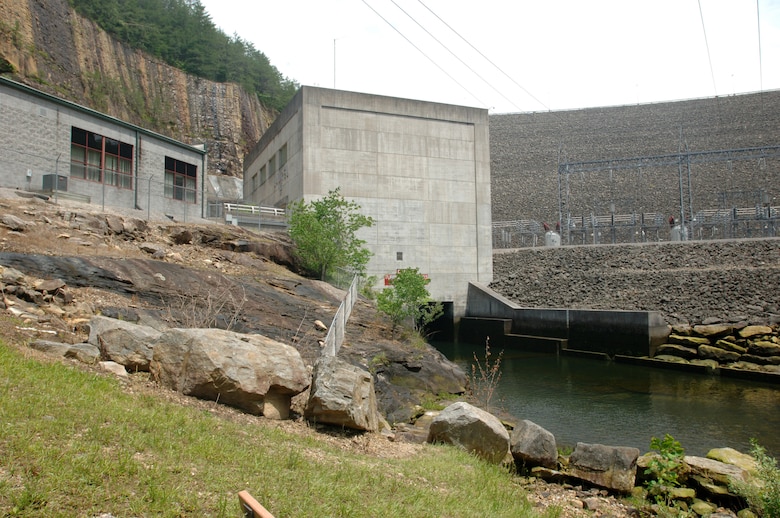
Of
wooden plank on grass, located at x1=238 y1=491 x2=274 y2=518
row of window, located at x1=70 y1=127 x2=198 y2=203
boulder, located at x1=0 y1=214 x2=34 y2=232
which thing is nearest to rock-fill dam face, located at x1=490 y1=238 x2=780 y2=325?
row of window, located at x1=70 y1=127 x2=198 y2=203

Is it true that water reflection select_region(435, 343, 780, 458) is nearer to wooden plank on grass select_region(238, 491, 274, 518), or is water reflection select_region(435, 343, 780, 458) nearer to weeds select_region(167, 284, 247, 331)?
weeds select_region(167, 284, 247, 331)

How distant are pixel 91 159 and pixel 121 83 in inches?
1423

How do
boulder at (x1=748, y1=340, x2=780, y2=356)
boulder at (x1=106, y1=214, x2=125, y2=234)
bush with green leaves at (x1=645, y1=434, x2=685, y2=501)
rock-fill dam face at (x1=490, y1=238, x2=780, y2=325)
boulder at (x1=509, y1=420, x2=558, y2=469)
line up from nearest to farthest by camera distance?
bush with green leaves at (x1=645, y1=434, x2=685, y2=501) < boulder at (x1=509, y1=420, x2=558, y2=469) < boulder at (x1=106, y1=214, x2=125, y2=234) < boulder at (x1=748, y1=340, x2=780, y2=356) < rock-fill dam face at (x1=490, y1=238, x2=780, y2=325)

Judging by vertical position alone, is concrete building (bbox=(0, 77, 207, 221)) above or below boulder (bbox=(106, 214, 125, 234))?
above

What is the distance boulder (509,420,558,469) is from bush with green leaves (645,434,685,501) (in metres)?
1.45

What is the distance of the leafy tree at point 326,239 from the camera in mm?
24844

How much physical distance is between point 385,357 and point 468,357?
13232 millimetres

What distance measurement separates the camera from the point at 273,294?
56.3 ft

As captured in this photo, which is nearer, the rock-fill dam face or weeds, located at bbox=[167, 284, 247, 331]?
weeds, located at bbox=[167, 284, 247, 331]

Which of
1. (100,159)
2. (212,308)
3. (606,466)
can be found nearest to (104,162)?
(100,159)

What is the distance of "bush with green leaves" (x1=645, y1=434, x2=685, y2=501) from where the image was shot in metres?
8.53

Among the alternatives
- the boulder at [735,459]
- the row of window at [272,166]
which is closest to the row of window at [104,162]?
the row of window at [272,166]

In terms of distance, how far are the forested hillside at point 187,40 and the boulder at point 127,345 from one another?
56959mm

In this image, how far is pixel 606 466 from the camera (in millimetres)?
9070
